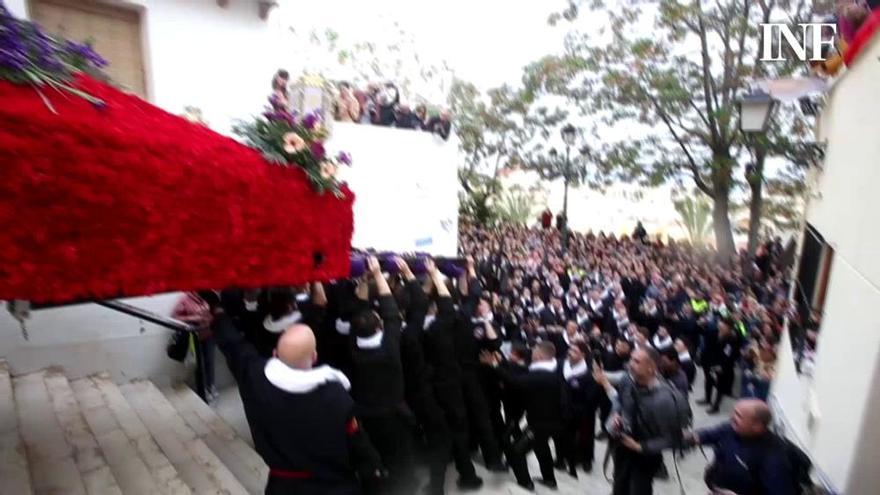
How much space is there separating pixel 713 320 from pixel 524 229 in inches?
79.0

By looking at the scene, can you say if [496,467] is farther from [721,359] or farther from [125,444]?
[721,359]

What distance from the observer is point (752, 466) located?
84.9 inches

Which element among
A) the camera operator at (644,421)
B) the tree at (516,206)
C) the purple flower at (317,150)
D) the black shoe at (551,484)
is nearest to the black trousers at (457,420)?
the black shoe at (551,484)

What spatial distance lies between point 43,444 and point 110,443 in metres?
0.29

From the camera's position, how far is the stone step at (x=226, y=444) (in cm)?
261

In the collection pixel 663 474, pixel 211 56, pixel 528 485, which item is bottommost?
pixel 663 474

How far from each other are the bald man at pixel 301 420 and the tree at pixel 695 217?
341cm

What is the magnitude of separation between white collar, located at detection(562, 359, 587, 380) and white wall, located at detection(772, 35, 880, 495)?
1533 millimetres

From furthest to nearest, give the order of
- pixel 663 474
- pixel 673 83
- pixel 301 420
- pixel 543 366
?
pixel 673 83 < pixel 663 474 < pixel 543 366 < pixel 301 420

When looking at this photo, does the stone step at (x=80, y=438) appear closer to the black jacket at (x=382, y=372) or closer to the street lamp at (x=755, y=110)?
the black jacket at (x=382, y=372)

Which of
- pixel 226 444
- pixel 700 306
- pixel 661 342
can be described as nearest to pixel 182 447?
pixel 226 444

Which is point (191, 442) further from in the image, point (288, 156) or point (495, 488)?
point (495, 488)

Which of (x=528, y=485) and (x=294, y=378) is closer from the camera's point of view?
(x=294, y=378)

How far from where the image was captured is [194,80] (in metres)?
4.32
